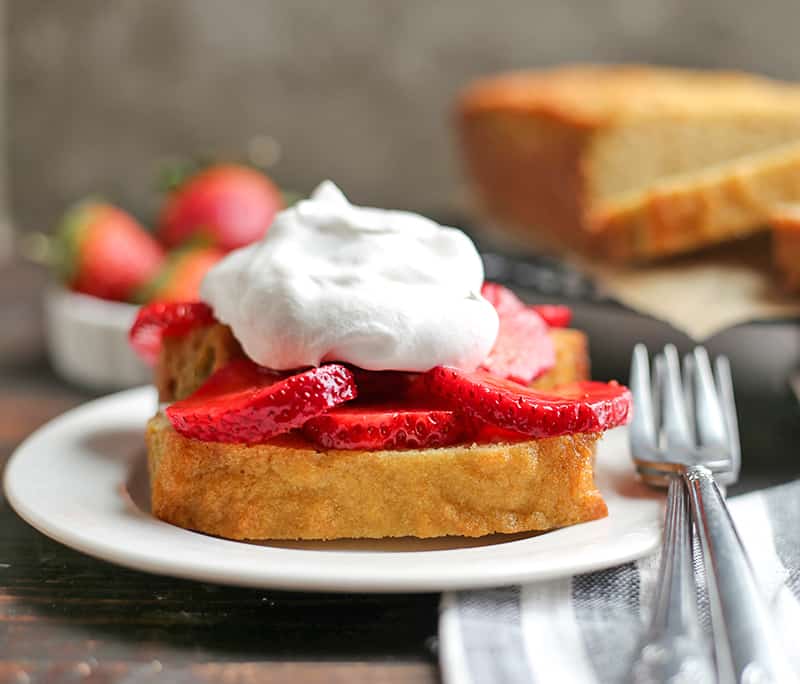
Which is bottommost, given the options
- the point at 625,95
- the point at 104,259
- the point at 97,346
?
the point at 97,346

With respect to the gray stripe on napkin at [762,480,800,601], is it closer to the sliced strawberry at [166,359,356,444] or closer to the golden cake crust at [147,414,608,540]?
the golden cake crust at [147,414,608,540]

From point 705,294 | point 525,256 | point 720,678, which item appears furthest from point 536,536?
point 525,256

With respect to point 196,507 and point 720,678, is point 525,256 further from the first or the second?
point 720,678

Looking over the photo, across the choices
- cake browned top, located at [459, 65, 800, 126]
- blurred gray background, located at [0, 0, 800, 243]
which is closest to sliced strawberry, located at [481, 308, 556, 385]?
cake browned top, located at [459, 65, 800, 126]

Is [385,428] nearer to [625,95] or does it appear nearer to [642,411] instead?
[642,411]

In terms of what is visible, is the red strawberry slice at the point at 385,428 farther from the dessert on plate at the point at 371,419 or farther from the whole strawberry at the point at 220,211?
the whole strawberry at the point at 220,211

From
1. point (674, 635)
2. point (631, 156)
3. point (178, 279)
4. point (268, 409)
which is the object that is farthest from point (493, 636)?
point (631, 156)
